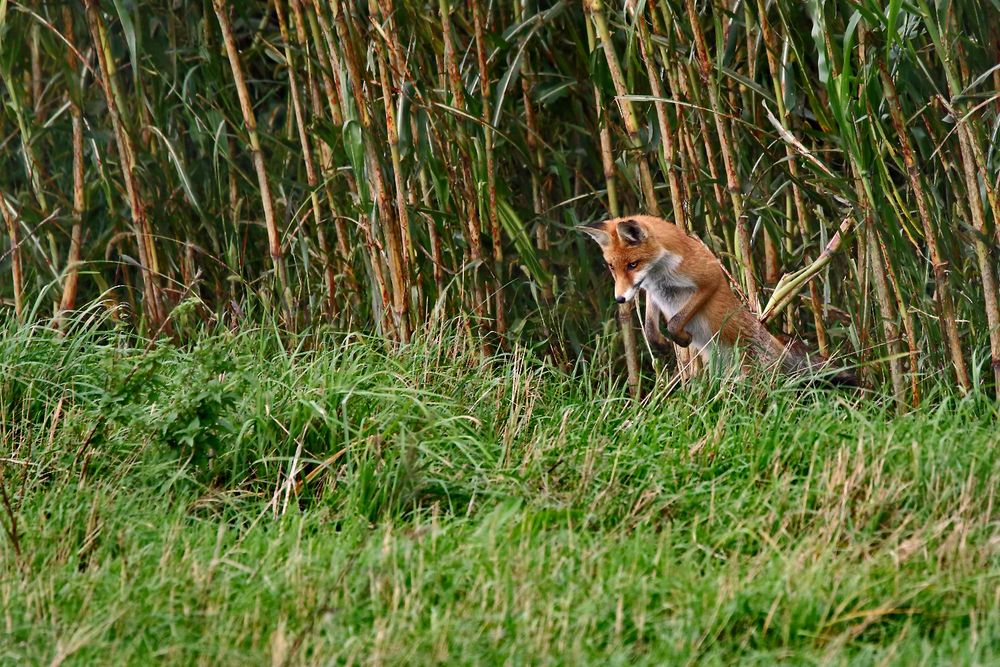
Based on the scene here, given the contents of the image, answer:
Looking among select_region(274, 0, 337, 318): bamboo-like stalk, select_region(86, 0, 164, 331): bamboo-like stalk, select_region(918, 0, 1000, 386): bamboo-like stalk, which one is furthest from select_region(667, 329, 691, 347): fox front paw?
select_region(86, 0, 164, 331): bamboo-like stalk

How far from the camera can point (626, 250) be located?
5340 millimetres

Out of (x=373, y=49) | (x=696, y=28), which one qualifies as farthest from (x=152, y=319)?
(x=696, y=28)

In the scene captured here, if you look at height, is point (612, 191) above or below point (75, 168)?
below

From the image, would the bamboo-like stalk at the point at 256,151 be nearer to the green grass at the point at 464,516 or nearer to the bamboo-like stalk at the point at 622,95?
the green grass at the point at 464,516

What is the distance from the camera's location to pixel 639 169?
5.42 metres

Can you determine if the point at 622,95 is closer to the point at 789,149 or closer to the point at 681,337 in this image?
the point at 789,149

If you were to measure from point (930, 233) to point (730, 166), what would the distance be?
2.79ft

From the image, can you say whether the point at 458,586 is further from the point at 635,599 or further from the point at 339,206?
the point at 339,206

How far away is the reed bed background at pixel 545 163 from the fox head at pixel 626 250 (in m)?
0.13

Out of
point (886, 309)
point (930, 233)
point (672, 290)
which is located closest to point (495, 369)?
point (672, 290)

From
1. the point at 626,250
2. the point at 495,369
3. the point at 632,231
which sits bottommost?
the point at 495,369

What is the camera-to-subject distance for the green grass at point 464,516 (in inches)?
127

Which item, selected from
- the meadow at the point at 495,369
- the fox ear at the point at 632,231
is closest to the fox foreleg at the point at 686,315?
the meadow at the point at 495,369

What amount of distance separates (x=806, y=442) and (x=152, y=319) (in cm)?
306
